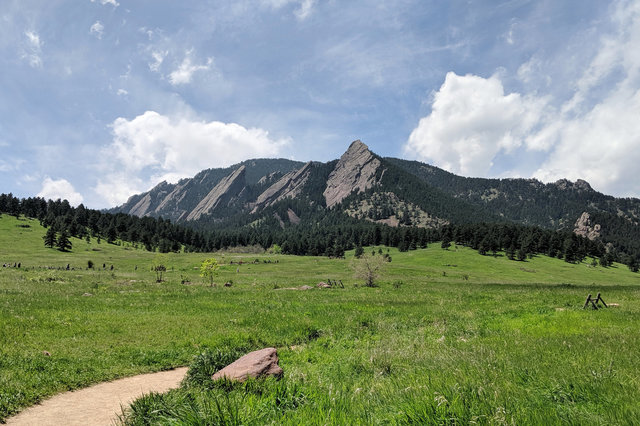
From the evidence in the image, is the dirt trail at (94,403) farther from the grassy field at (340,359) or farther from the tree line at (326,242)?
the tree line at (326,242)

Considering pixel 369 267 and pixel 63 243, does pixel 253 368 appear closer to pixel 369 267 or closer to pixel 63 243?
A: pixel 369 267

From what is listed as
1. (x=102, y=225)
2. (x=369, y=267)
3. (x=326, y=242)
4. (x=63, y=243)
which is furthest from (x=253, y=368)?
(x=102, y=225)

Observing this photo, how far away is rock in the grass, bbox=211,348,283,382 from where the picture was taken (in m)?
8.73

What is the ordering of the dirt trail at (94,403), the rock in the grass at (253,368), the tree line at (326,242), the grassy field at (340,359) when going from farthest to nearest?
the tree line at (326,242)
the rock in the grass at (253,368)
the dirt trail at (94,403)
the grassy field at (340,359)

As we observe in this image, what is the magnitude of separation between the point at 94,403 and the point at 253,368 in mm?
5120

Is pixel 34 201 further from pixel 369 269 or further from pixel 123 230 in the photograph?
pixel 369 269

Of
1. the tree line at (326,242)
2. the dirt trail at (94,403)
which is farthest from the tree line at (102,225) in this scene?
the dirt trail at (94,403)

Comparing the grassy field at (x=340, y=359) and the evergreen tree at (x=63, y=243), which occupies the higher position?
the grassy field at (x=340, y=359)

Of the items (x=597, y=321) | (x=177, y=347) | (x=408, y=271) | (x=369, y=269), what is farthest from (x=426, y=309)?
(x=408, y=271)

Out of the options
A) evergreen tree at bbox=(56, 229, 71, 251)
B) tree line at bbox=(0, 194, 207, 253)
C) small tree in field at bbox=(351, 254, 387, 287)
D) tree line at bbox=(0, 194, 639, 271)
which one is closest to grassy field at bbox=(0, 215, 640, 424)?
small tree in field at bbox=(351, 254, 387, 287)

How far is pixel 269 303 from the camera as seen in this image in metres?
29.0

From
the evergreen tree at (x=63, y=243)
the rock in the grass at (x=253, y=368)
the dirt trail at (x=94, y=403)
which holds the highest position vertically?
the rock in the grass at (x=253, y=368)

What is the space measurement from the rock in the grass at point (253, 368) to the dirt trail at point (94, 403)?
252 cm

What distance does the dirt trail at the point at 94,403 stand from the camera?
816 centimetres
